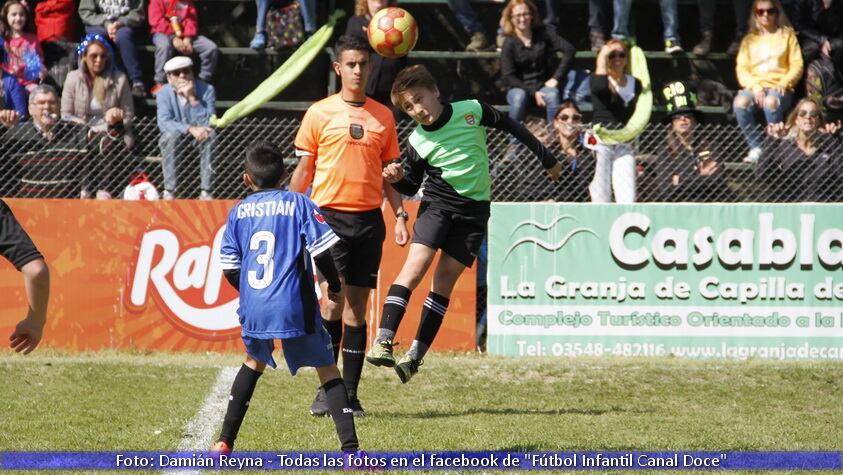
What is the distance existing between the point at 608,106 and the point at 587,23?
285 centimetres

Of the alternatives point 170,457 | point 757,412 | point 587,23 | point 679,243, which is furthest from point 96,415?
point 587,23

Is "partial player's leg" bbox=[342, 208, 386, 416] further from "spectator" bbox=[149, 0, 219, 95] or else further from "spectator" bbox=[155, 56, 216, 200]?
"spectator" bbox=[149, 0, 219, 95]

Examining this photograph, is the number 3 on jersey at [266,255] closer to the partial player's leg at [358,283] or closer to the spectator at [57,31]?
the partial player's leg at [358,283]

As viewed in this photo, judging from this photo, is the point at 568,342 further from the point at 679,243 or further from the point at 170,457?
the point at 170,457

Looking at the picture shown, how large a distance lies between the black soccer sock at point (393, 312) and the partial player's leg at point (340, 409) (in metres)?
1.32

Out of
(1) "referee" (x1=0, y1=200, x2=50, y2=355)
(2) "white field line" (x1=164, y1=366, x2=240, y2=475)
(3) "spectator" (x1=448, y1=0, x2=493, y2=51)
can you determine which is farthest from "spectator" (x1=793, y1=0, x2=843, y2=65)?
(1) "referee" (x1=0, y1=200, x2=50, y2=355)

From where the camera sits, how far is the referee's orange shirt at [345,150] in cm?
795

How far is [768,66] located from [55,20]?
25.9 ft

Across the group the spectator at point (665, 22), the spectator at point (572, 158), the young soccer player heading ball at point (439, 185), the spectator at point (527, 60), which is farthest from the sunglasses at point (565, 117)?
the young soccer player heading ball at point (439, 185)

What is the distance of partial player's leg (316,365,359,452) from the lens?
602 cm

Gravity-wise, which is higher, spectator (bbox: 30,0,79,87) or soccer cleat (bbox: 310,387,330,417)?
soccer cleat (bbox: 310,387,330,417)

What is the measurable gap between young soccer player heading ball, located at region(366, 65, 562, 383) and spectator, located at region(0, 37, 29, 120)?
604 cm

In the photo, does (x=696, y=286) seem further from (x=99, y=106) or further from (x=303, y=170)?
(x=99, y=106)

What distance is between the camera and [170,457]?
644cm
